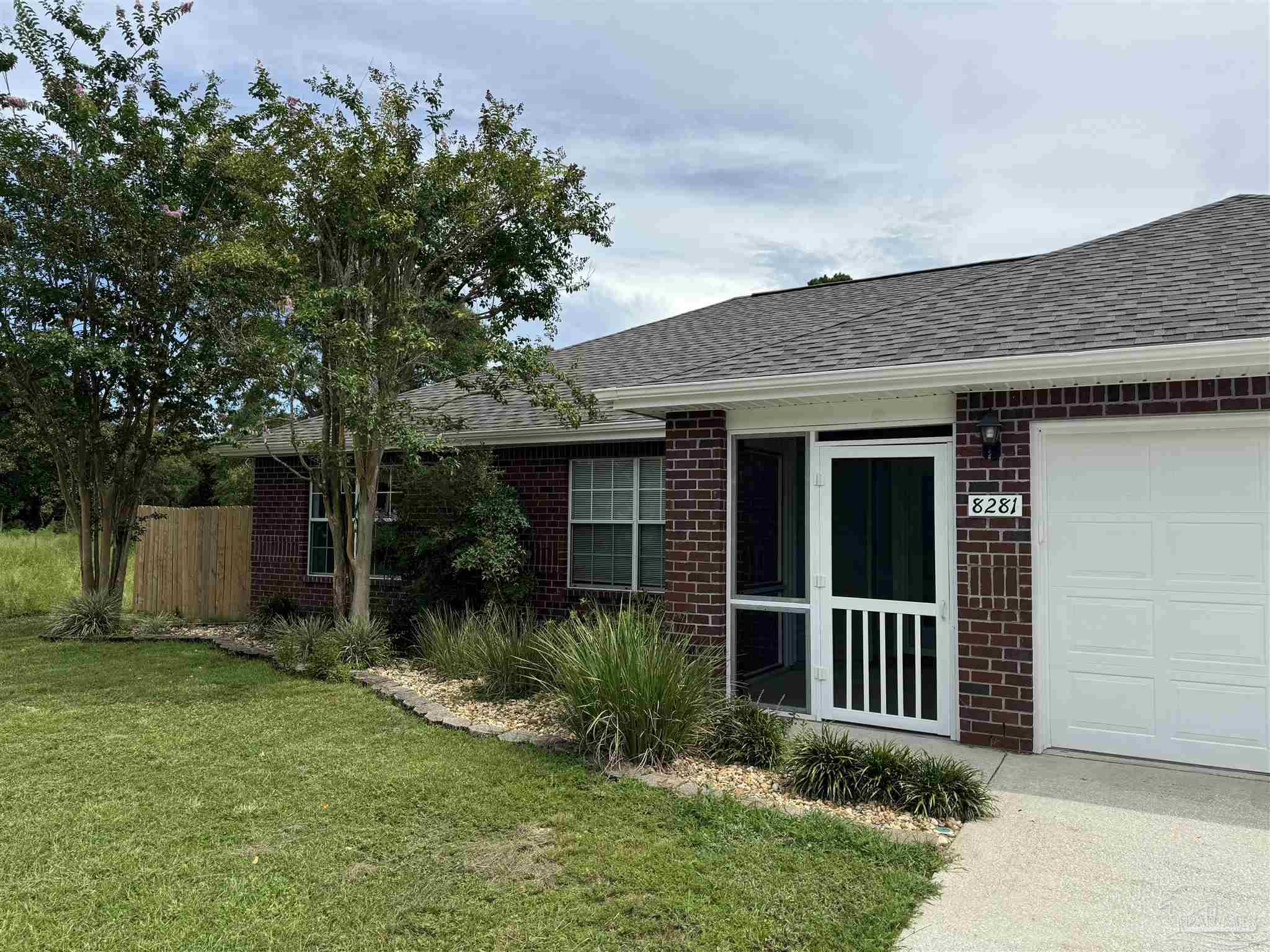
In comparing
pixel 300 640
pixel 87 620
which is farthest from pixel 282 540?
pixel 300 640

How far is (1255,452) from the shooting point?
18.0 feet

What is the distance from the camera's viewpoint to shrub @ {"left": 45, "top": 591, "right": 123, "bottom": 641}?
11312 mm

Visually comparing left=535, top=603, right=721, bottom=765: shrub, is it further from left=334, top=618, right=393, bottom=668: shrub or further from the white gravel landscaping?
left=334, top=618, right=393, bottom=668: shrub

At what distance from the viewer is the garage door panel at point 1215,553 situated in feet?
18.0

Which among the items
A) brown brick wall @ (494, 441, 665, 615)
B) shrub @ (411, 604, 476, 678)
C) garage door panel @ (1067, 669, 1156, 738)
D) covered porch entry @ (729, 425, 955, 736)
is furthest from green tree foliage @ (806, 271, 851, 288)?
garage door panel @ (1067, 669, 1156, 738)

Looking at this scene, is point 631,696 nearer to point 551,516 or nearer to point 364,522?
point 551,516

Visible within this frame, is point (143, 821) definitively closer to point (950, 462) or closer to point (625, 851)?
point (625, 851)

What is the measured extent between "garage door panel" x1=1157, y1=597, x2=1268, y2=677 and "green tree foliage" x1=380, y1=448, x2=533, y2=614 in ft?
21.0

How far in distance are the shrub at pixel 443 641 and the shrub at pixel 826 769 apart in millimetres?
3781

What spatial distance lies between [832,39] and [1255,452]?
5.99 metres

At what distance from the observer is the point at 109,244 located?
35.8 ft

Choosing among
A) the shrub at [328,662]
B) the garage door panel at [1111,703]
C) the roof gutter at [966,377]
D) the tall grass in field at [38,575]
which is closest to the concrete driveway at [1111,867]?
the garage door panel at [1111,703]

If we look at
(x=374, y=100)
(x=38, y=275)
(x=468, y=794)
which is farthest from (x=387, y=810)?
(x=38, y=275)

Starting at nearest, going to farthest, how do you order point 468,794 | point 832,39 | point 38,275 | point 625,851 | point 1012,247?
point 625,851 → point 468,794 → point 832,39 → point 38,275 → point 1012,247
